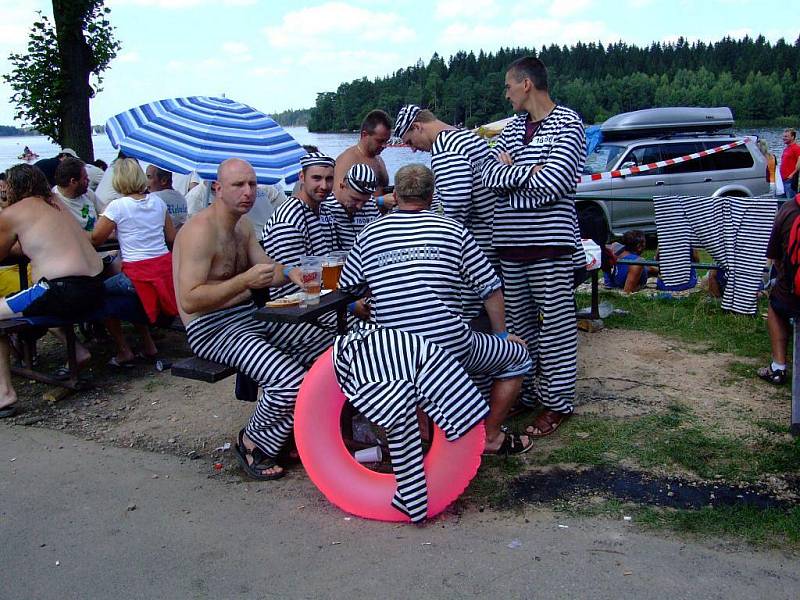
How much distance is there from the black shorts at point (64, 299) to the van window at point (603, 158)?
920 centimetres

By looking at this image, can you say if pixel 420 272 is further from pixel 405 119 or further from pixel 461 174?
pixel 405 119

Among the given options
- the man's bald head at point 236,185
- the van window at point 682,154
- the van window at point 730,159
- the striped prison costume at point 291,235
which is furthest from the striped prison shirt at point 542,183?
the van window at point 730,159

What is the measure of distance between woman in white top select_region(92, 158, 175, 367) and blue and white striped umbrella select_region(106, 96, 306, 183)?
0.86 metres

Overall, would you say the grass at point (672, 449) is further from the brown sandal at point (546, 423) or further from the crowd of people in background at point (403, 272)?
the crowd of people in background at point (403, 272)

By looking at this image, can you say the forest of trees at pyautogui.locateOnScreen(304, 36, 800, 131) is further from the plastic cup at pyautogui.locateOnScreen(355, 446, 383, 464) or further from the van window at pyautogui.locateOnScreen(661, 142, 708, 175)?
the plastic cup at pyautogui.locateOnScreen(355, 446, 383, 464)

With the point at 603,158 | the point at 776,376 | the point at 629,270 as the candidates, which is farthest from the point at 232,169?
the point at 603,158

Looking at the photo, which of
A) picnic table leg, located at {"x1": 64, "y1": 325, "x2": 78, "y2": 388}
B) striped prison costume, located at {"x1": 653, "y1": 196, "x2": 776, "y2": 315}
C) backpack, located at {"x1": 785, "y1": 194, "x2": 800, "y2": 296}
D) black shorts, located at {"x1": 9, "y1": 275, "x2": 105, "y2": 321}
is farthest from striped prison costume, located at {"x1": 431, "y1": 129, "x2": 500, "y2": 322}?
striped prison costume, located at {"x1": 653, "y1": 196, "x2": 776, "y2": 315}

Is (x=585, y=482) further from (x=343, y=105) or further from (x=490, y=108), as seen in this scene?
(x=490, y=108)

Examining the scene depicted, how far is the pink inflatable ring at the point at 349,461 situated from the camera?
130 inches

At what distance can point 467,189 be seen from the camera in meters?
4.22

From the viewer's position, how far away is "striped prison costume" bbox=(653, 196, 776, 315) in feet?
21.3

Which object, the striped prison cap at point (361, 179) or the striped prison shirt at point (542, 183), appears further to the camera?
the striped prison cap at point (361, 179)

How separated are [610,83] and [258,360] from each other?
52952 mm

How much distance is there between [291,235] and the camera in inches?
173
